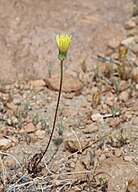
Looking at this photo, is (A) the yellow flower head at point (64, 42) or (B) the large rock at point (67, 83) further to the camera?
(B) the large rock at point (67, 83)

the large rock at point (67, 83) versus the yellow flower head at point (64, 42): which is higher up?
the yellow flower head at point (64, 42)

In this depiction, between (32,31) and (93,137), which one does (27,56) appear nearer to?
(32,31)

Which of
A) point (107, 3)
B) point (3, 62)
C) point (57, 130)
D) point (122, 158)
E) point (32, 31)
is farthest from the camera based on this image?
point (107, 3)

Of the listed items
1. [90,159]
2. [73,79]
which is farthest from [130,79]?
[90,159]

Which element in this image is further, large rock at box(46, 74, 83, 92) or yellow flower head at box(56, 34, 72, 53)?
large rock at box(46, 74, 83, 92)

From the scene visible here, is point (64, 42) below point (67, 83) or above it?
above

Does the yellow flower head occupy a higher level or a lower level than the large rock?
higher

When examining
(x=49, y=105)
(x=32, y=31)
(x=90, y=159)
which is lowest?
(x=90, y=159)

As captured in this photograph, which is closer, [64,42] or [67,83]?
[64,42]
